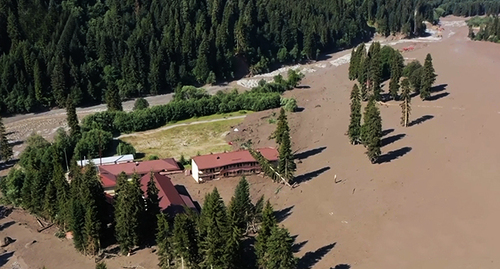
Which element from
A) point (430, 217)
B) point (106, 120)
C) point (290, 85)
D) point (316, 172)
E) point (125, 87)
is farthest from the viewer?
point (290, 85)

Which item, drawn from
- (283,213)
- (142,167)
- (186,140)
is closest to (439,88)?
(186,140)

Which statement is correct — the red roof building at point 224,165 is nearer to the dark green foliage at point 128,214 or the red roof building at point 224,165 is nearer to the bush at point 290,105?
the dark green foliage at point 128,214

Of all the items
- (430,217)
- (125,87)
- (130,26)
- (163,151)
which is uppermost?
(130,26)

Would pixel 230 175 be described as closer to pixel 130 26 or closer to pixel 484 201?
pixel 484 201

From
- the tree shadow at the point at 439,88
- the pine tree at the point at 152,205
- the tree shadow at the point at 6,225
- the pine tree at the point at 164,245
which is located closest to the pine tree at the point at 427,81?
the tree shadow at the point at 439,88

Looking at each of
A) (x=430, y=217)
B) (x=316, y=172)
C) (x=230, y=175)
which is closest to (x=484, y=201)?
(x=430, y=217)

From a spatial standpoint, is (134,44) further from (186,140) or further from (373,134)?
(373,134)
